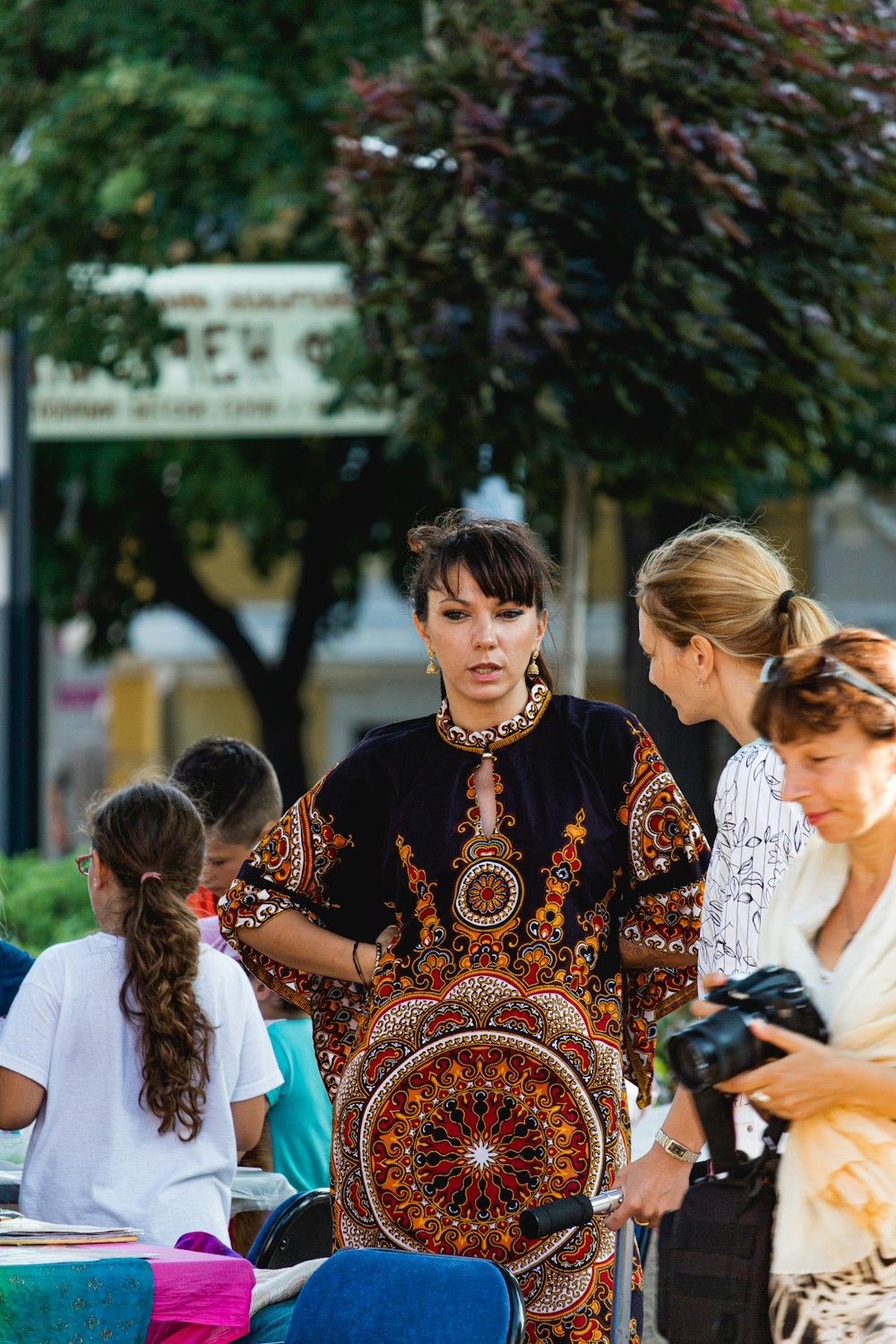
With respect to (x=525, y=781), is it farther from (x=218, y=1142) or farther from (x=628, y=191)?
(x=628, y=191)

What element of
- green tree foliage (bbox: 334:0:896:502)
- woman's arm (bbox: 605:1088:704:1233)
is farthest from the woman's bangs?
green tree foliage (bbox: 334:0:896:502)

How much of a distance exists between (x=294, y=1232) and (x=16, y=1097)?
0.62m

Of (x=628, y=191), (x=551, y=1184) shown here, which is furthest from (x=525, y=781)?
(x=628, y=191)

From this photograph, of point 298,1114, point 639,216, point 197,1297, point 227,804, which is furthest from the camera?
point 639,216

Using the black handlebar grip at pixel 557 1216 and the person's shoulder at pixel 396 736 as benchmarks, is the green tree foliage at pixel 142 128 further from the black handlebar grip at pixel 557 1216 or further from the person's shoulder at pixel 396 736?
the black handlebar grip at pixel 557 1216

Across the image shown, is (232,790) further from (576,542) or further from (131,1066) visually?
(576,542)

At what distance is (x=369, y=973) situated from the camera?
10.6 ft

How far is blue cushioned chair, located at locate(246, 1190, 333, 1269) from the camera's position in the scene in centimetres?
366

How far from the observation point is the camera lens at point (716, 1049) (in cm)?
232

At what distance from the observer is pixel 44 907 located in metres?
A: 7.72

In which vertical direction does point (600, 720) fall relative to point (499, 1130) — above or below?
above

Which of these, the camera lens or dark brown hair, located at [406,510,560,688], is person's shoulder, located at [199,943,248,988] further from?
the camera lens

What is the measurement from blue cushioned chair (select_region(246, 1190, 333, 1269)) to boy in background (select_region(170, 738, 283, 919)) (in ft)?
3.23

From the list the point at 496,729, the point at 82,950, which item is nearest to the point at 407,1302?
the point at 496,729
